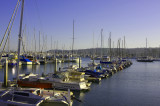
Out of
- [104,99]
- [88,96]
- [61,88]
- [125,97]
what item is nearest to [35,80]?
[61,88]

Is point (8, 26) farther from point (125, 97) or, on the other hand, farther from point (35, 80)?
point (125, 97)

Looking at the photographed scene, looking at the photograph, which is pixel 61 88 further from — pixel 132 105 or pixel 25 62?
pixel 25 62

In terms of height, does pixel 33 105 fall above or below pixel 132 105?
above

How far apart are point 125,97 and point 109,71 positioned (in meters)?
24.1

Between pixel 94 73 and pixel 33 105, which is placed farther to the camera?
pixel 94 73

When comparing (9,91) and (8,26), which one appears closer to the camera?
(9,91)

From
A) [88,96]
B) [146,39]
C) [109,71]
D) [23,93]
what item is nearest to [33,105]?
[23,93]

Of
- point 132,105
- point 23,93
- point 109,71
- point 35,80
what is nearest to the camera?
point 23,93

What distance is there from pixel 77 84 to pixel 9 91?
11.1 meters

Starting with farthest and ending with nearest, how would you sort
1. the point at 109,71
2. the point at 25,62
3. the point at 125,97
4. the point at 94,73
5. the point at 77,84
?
the point at 25,62
the point at 109,71
the point at 94,73
the point at 77,84
the point at 125,97

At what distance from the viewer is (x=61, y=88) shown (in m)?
27.2

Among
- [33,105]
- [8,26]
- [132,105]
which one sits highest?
[8,26]

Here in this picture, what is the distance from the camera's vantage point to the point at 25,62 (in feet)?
254

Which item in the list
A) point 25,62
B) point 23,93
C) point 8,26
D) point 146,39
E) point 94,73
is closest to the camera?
point 23,93
